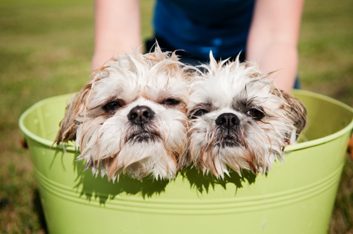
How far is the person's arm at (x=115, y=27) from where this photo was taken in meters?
3.82

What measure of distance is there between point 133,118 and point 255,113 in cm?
64


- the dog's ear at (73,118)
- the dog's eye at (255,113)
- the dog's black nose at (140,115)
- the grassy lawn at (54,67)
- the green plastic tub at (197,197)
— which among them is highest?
the dog's black nose at (140,115)

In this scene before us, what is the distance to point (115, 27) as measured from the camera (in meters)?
3.92

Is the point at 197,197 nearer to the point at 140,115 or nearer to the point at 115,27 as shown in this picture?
the point at 140,115

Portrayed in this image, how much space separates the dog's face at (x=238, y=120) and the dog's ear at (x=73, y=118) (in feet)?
1.86

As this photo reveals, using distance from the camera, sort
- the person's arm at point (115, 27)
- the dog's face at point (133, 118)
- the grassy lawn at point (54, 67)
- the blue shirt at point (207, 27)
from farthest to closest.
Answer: the blue shirt at point (207, 27)
the grassy lawn at point (54, 67)
the person's arm at point (115, 27)
the dog's face at point (133, 118)

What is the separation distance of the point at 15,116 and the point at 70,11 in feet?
52.7

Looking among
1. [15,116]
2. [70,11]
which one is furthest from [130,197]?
[70,11]

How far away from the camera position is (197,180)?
2596mm

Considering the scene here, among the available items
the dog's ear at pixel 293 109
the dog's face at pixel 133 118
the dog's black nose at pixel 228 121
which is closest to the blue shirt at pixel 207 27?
the dog's face at pixel 133 118

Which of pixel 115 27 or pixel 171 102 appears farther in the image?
pixel 115 27

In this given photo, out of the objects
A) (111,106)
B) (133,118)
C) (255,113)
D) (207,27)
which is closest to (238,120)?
(255,113)

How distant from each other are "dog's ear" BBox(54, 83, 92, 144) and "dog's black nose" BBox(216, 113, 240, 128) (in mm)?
740

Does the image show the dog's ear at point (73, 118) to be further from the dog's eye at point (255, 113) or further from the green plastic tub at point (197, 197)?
A: the dog's eye at point (255, 113)
